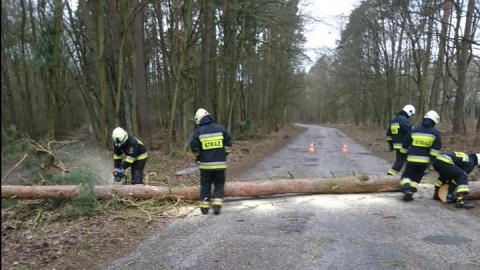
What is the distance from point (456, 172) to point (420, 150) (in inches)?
27.7

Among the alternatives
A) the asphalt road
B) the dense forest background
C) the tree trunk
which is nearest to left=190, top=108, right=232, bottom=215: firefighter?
the asphalt road

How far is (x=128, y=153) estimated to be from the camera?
8195 millimetres

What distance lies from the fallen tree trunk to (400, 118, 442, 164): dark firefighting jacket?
983 mm

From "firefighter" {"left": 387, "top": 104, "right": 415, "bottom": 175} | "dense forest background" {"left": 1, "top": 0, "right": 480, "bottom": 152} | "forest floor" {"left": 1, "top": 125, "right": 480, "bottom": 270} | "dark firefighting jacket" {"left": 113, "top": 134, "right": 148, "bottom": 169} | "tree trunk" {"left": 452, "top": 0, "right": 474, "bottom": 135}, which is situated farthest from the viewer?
"tree trunk" {"left": 452, "top": 0, "right": 474, "bottom": 135}

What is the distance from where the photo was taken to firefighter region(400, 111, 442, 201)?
7.20 m

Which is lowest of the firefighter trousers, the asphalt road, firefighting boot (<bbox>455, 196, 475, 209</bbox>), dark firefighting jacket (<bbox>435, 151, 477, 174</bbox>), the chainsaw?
the asphalt road

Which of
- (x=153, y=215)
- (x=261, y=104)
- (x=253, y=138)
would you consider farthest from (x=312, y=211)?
(x=261, y=104)

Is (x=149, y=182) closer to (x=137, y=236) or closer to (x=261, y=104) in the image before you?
(x=137, y=236)

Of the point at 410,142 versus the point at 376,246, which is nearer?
the point at 376,246

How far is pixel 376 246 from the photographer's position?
519 cm

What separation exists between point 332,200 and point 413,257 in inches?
114

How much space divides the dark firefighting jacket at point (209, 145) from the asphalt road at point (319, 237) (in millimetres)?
922

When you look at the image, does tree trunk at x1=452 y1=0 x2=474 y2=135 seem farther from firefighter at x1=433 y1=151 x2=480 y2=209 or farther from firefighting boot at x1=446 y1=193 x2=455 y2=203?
firefighting boot at x1=446 y1=193 x2=455 y2=203

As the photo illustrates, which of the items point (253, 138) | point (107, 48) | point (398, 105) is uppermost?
point (107, 48)
